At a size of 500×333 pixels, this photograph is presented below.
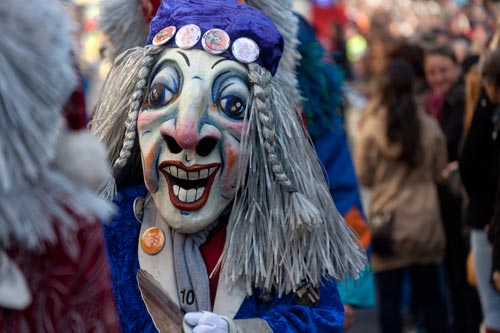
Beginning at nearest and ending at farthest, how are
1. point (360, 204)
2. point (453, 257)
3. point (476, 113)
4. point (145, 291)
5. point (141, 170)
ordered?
point (145, 291) < point (141, 170) < point (360, 204) < point (476, 113) < point (453, 257)

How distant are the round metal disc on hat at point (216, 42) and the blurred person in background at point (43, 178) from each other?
1093 millimetres

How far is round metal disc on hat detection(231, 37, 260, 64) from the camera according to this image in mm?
3223

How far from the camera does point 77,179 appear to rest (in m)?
2.04

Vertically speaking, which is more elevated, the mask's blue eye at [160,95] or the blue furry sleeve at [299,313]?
the mask's blue eye at [160,95]

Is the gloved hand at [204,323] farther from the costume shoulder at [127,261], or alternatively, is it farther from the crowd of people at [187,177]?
the costume shoulder at [127,261]

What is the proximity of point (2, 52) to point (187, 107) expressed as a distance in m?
1.22

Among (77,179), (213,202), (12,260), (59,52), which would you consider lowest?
(213,202)

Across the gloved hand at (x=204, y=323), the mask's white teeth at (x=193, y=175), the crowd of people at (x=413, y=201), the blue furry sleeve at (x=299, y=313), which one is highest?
the mask's white teeth at (x=193, y=175)

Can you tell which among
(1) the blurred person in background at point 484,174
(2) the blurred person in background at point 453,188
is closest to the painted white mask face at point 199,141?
(1) the blurred person in background at point 484,174

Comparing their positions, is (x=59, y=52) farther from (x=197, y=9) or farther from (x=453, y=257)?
(x=453, y=257)

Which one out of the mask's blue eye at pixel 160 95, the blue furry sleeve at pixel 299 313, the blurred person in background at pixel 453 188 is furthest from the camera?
the blurred person in background at pixel 453 188

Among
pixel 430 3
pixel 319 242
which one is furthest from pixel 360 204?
pixel 430 3

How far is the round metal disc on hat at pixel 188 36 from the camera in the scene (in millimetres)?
3232

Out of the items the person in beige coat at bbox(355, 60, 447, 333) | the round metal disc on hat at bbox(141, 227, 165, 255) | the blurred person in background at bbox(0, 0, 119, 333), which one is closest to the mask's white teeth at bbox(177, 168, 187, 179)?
the round metal disc on hat at bbox(141, 227, 165, 255)
